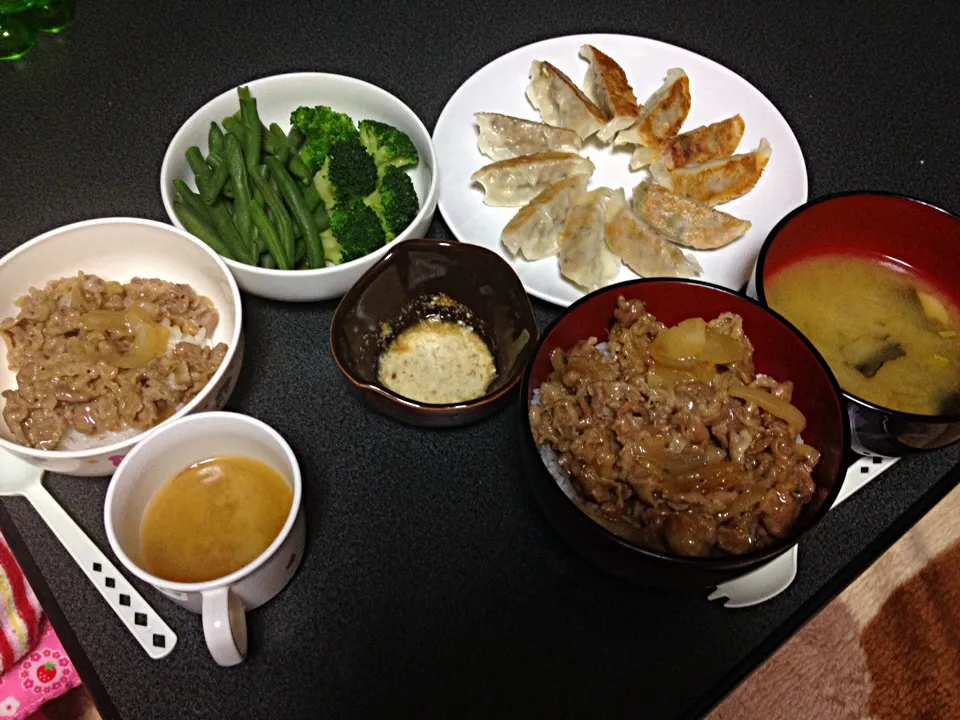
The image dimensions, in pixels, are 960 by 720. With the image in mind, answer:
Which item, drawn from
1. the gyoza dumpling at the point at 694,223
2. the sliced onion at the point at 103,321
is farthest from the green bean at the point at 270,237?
the gyoza dumpling at the point at 694,223

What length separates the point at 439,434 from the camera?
5.00 feet

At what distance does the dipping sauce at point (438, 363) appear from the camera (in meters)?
1.48

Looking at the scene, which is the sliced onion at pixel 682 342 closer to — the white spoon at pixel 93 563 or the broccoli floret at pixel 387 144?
the broccoli floret at pixel 387 144

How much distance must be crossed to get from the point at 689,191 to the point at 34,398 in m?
1.53

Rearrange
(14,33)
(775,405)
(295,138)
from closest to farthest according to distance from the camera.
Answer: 1. (775,405)
2. (295,138)
3. (14,33)

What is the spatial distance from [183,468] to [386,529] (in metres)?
0.40

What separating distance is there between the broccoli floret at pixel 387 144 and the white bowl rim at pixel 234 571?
750 millimetres

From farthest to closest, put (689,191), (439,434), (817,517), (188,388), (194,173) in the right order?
(689,191)
(194,173)
(439,434)
(188,388)
(817,517)

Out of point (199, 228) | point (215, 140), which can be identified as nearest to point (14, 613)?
point (199, 228)

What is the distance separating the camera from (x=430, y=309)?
1582mm

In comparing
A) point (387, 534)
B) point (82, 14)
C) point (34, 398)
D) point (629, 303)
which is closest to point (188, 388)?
point (34, 398)

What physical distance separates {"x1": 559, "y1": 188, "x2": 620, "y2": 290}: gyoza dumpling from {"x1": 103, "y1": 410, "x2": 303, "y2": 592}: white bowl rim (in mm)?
770

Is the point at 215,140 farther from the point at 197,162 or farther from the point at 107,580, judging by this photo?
the point at 107,580

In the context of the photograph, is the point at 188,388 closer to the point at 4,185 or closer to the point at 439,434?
the point at 439,434
